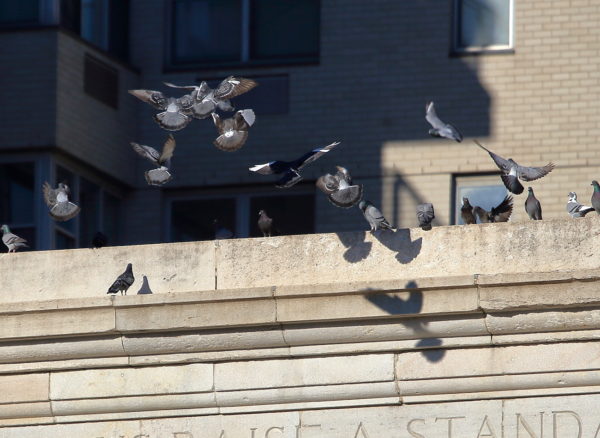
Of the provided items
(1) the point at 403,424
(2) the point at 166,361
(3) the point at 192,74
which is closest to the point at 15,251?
(2) the point at 166,361

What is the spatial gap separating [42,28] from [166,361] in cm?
855

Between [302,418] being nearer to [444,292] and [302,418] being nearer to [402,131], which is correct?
[444,292]

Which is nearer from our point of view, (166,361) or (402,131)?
(166,361)

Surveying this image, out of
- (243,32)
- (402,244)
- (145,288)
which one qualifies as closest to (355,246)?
(402,244)

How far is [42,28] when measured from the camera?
2769 centimetres

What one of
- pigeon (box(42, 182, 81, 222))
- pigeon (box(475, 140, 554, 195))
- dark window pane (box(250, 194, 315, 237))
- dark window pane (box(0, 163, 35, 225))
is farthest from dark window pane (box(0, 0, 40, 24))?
pigeon (box(475, 140, 554, 195))

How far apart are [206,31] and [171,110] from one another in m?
6.79

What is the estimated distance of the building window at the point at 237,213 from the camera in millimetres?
28703

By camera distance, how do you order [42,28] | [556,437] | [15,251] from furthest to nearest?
[42,28], [15,251], [556,437]

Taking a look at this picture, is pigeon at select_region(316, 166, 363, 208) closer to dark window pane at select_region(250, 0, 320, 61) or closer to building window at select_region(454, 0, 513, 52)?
building window at select_region(454, 0, 513, 52)

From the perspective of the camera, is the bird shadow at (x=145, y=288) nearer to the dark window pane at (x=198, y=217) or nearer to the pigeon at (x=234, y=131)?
the pigeon at (x=234, y=131)

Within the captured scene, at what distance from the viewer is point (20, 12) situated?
2812 cm

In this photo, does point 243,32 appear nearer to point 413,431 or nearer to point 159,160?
point 159,160

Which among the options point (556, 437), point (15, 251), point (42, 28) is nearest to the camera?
point (556, 437)
